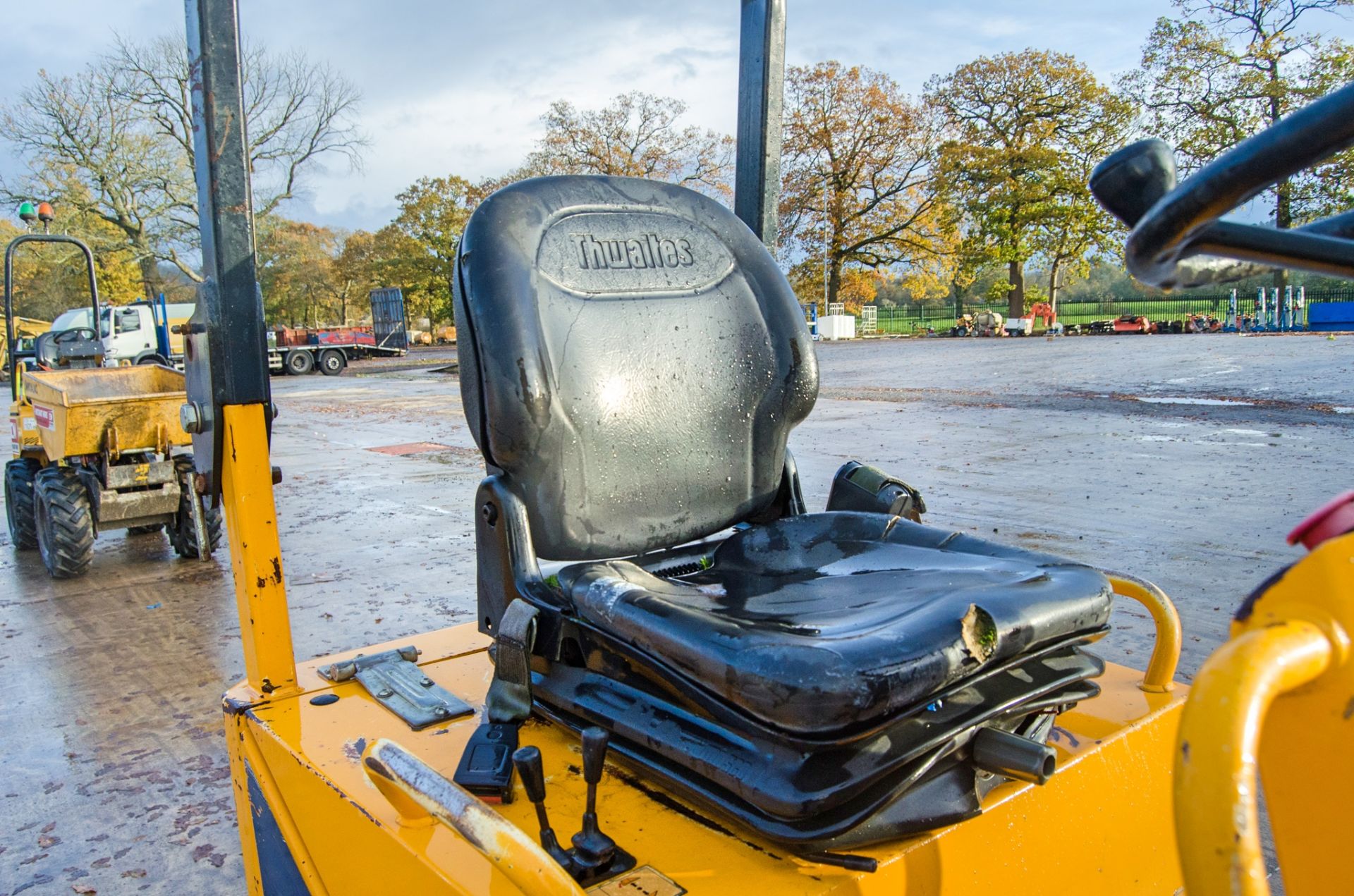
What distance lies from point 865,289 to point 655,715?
42.7 meters

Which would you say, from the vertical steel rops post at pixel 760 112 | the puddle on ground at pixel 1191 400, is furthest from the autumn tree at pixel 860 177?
the vertical steel rops post at pixel 760 112

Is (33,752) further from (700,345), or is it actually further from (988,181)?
(988,181)

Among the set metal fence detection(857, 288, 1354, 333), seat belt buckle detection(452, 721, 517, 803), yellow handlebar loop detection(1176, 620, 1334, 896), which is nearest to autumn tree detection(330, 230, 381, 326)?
Result: metal fence detection(857, 288, 1354, 333)

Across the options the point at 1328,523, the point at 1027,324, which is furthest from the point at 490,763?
the point at 1027,324

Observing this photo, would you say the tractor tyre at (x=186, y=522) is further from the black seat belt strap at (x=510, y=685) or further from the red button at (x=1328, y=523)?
the red button at (x=1328, y=523)

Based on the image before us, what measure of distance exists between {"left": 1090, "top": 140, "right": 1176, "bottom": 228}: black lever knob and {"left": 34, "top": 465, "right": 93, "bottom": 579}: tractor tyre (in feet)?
20.9

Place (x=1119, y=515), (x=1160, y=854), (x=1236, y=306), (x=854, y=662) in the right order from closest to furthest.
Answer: (x=854, y=662) < (x=1160, y=854) < (x=1119, y=515) < (x=1236, y=306)

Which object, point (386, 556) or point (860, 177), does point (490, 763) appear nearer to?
point (386, 556)

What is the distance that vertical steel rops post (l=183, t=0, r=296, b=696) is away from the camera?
73.3 inches

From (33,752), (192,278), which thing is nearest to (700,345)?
(192,278)

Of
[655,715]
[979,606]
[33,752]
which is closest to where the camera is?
[979,606]

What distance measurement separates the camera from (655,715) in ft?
4.64

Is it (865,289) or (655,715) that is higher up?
(865,289)

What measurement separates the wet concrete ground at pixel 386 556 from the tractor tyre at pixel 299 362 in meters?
15.6
